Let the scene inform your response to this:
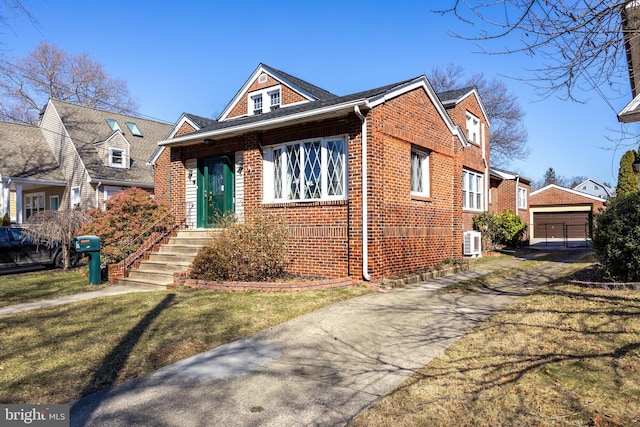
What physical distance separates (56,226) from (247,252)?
24.3 feet

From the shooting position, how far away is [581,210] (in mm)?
33219

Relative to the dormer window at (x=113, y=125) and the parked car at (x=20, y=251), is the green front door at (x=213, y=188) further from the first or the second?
the dormer window at (x=113, y=125)

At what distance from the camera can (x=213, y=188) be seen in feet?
42.5

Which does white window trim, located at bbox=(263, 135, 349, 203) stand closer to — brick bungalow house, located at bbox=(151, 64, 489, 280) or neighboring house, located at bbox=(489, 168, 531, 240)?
brick bungalow house, located at bbox=(151, 64, 489, 280)

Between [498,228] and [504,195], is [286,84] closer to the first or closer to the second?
[498,228]

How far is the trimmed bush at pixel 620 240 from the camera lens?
7023mm

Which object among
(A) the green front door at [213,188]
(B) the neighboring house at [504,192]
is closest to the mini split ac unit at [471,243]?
(B) the neighboring house at [504,192]

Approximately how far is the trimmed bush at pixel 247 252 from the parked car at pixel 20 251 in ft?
24.3

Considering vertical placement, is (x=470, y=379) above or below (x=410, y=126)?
below

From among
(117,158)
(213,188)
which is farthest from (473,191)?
(117,158)

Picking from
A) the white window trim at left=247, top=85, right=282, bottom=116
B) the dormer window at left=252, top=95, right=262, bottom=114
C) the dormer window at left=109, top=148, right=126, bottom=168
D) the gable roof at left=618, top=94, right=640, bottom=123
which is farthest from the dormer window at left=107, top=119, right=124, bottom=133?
the gable roof at left=618, top=94, right=640, bottom=123

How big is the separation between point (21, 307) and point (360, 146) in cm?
733

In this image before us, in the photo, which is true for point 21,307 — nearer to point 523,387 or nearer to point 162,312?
point 162,312

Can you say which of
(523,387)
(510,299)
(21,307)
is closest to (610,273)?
(510,299)
